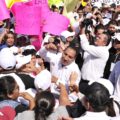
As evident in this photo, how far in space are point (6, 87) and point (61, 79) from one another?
1.24 meters

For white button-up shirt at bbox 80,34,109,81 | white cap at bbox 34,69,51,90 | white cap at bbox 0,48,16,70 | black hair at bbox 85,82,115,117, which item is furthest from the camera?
white button-up shirt at bbox 80,34,109,81

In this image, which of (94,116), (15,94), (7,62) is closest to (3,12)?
(7,62)

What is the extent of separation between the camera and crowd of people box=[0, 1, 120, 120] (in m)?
2.76

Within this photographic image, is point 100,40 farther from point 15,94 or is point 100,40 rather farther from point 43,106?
point 43,106

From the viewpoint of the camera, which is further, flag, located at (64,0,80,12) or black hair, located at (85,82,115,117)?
flag, located at (64,0,80,12)

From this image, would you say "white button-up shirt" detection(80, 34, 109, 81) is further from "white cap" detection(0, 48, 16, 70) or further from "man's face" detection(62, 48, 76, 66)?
"white cap" detection(0, 48, 16, 70)

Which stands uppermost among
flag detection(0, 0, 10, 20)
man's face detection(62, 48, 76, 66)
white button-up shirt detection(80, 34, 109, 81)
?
flag detection(0, 0, 10, 20)

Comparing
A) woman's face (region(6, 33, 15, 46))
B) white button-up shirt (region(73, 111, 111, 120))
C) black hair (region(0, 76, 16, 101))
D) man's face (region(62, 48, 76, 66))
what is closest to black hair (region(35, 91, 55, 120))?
white button-up shirt (region(73, 111, 111, 120))

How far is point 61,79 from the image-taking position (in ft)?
13.6

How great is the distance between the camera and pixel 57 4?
325 inches

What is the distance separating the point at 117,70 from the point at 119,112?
982mm

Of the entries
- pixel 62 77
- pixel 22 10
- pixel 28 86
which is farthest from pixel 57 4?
pixel 28 86

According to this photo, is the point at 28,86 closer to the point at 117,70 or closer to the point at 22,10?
the point at 117,70

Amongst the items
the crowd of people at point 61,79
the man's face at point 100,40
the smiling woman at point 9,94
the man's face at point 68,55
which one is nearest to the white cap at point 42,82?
the crowd of people at point 61,79
